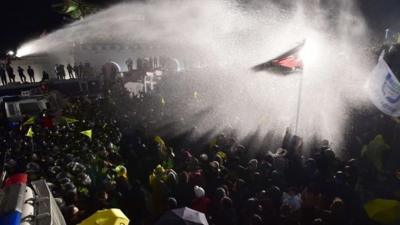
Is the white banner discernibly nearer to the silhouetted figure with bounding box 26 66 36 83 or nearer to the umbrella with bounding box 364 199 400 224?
the umbrella with bounding box 364 199 400 224

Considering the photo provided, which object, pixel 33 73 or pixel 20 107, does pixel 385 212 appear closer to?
pixel 20 107

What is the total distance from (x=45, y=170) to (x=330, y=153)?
20.6 feet

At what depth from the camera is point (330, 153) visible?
25.1 feet

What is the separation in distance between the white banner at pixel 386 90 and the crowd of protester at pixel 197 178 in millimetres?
1272

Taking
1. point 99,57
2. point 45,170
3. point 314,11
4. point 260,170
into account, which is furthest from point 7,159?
point 314,11

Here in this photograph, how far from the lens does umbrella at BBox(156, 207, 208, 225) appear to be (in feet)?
15.1

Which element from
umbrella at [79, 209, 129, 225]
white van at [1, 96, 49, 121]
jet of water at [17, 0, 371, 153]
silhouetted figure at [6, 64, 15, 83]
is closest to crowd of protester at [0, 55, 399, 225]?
umbrella at [79, 209, 129, 225]

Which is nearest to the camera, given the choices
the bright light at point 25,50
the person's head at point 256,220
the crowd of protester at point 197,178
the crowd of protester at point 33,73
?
the person's head at point 256,220

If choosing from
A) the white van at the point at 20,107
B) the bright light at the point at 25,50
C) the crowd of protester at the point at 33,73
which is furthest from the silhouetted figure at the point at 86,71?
the white van at the point at 20,107

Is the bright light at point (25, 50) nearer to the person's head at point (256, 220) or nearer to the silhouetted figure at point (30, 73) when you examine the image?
the silhouetted figure at point (30, 73)

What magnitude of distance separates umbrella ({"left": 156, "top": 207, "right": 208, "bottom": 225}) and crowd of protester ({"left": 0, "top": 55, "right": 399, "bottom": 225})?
1403 mm

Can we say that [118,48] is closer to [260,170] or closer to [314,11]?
[314,11]

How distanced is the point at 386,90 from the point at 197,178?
398 cm

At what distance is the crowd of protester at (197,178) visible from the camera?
6.25 metres
